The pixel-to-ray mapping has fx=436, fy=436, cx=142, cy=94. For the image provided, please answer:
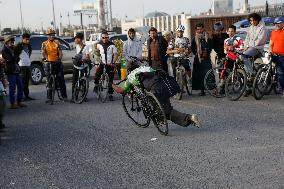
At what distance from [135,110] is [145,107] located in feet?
2.05

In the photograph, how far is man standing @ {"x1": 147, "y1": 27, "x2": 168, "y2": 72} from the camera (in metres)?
10.9

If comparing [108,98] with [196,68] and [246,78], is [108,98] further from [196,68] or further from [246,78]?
[246,78]

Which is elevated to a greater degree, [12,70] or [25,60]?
[25,60]

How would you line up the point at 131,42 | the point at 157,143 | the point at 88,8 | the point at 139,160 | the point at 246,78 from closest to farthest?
1. the point at 139,160
2. the point at 157,143
3. the point at 246,78
4. the point at 131,42
5. the point at 88,8

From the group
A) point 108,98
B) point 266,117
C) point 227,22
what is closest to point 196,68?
point 108,98

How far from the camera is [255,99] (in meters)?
10.3

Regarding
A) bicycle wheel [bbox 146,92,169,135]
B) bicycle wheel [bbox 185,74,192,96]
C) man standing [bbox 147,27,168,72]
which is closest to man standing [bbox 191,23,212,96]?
bicycle wheel [bbox 185,74,192,96]

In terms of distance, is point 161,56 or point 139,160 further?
point 161,56

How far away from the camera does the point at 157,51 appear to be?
1094 cm

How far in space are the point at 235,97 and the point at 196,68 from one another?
59.2 inches

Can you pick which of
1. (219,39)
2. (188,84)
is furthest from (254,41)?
(188,84)

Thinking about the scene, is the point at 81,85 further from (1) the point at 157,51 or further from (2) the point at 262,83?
(2) the point at 262,83

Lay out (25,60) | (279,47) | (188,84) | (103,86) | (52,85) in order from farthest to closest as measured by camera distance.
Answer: (25,60) < (188,84) < (52,85) < (103,86) < (279,47)

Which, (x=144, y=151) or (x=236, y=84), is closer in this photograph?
(x=144, y=151)
